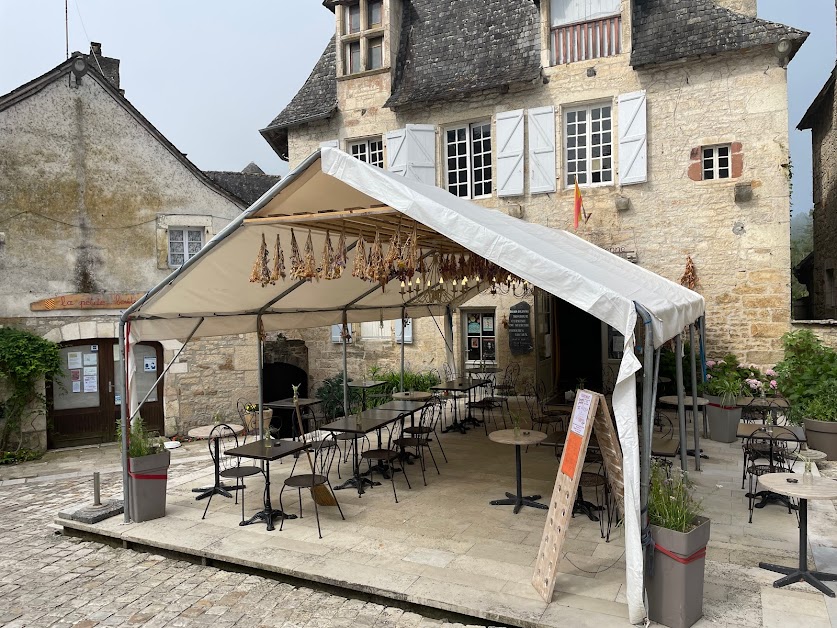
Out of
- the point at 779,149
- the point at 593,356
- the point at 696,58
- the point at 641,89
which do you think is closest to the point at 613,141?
the point at 641,89

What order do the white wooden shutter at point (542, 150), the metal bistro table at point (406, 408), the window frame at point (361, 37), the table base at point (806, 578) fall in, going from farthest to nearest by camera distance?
the window frame at point (361, 37), the white wooden shutter at point (542, 150), the metal bistro table at point (406, 408), the table base at point (806, 578)

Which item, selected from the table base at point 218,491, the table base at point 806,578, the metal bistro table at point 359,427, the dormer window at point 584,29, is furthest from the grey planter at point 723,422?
the dormer window at point 584,29

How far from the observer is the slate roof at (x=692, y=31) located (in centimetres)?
965

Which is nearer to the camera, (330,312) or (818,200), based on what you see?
(330,312)

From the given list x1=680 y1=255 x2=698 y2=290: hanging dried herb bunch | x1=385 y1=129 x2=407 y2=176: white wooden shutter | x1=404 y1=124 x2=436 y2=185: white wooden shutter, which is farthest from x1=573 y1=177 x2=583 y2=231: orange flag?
x1=385 y1=129 x2=407 y2=176: white wooden shutter

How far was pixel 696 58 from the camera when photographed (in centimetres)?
1003

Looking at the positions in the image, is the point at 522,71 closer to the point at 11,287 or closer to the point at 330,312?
the point at 330,312

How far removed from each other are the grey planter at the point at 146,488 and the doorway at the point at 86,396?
528 centimetres

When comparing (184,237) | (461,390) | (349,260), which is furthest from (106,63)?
(461,390)

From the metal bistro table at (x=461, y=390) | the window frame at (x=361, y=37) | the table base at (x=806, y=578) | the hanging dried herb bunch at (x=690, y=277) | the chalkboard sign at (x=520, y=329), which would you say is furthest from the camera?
the window frame at (x=361, y=37)

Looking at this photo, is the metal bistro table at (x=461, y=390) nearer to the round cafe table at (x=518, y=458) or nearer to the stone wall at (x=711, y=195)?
the round cafe table at (x=518, y=458)

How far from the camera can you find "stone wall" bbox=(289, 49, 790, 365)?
9.77 metres

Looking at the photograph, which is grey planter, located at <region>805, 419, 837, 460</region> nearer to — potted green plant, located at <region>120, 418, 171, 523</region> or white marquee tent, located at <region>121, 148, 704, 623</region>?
white marquee tent, located at <region>121, 148, 704, 623</region>

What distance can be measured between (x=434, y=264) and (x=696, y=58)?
6.78 meters
